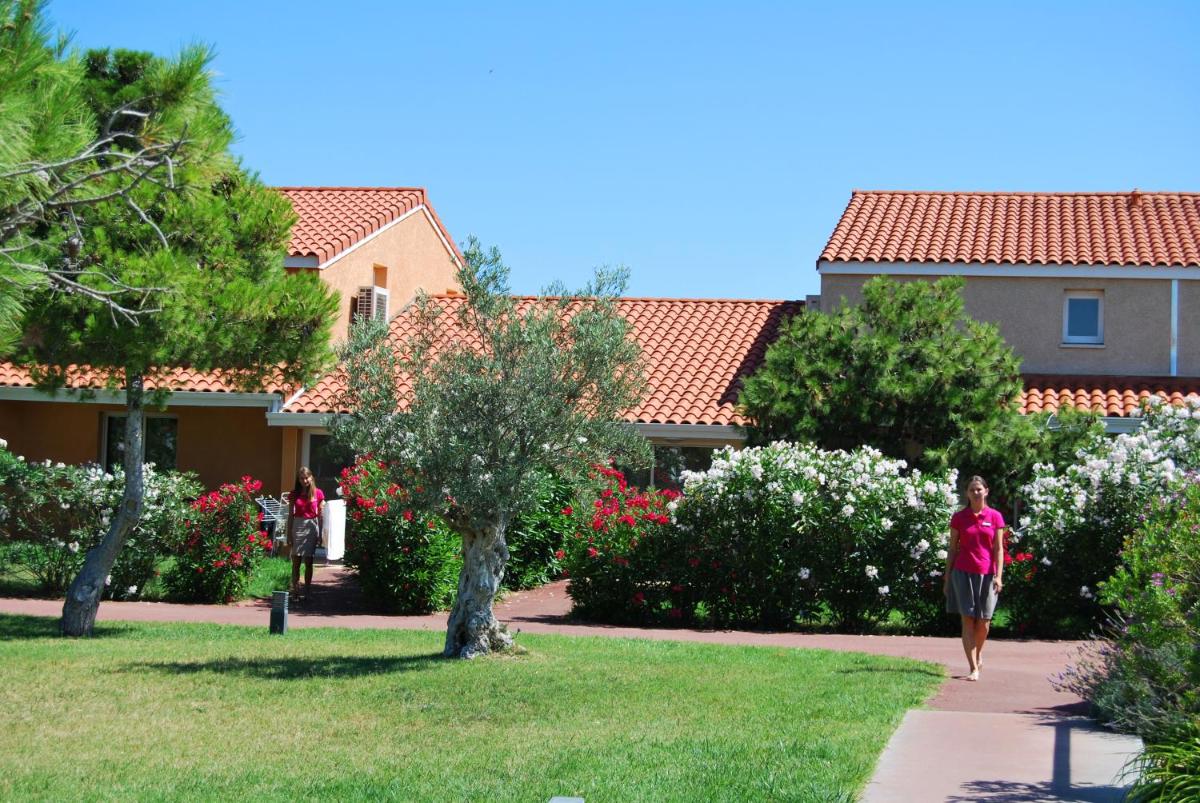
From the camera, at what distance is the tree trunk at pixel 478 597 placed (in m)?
12.8

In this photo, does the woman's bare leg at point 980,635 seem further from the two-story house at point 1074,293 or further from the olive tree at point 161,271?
the two-story house at point 1074,293

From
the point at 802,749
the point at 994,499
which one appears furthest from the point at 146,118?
the point at 994,499

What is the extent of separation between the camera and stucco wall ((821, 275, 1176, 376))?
24250 millimetres

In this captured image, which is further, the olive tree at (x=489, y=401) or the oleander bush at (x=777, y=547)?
the oleander bush at (x=777, y=547)

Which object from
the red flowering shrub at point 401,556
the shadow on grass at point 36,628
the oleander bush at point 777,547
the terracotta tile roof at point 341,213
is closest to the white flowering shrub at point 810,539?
the oleander bush at point 777,547

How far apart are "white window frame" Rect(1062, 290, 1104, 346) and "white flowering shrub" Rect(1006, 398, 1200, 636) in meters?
8.06

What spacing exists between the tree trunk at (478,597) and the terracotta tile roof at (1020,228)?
13.6 metres

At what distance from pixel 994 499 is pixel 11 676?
42.7 feet

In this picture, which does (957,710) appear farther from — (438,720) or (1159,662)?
(438,720)

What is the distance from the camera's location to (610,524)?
1750 cm

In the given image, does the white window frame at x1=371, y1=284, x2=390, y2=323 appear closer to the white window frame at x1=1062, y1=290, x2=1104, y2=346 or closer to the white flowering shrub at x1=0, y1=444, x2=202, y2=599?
the white flowering shrub at x1=0, y1=444, x2=202, y2=599

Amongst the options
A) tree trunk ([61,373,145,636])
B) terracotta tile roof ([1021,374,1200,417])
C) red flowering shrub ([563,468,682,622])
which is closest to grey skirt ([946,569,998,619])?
red flowering shrub ([563,468,682,622])

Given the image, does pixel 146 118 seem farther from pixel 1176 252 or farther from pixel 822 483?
pixel 1176 252

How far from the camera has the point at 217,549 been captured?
1869 centimetres
